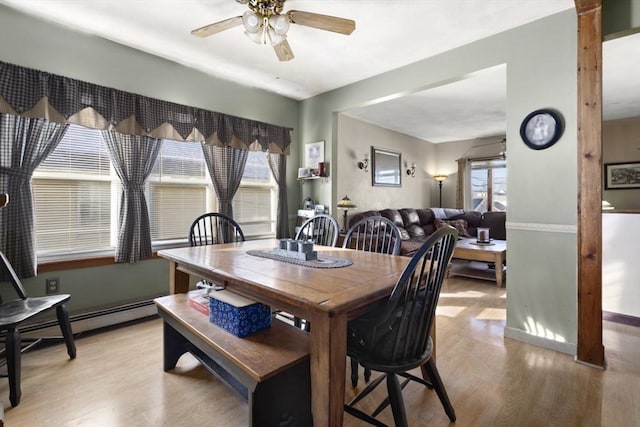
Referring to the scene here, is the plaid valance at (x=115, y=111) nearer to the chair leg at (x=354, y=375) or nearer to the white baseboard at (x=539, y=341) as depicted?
the chair leg at (x=354, y=375)

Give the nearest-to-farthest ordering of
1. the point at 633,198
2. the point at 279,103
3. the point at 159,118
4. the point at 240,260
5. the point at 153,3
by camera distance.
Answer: the point at 240,260 < the point at 153,3 < the point at 159,118 < the point at 279,103 < the point at 633,198

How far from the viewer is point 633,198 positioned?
17.3 feet

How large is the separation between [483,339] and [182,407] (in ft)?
7.30

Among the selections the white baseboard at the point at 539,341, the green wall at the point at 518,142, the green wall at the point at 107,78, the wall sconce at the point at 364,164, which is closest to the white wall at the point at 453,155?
the wall sconce at the point at 364,164

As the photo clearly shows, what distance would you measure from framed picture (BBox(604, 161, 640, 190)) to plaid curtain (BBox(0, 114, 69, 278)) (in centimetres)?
786

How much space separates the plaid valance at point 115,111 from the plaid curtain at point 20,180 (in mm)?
105

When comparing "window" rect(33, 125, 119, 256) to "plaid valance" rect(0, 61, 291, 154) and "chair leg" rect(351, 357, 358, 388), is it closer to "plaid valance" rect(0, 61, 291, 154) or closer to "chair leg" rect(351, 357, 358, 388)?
"plaid valance" rect(0, 61, 291, 154)

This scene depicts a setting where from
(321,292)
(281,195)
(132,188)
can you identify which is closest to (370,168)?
(281,195)

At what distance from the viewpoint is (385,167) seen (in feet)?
18.5

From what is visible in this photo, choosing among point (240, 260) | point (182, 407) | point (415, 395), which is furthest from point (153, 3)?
point (415, 395)

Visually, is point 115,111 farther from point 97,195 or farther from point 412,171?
point 412,171

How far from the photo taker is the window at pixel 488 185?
643 cm

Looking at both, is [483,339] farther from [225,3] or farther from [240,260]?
[225,3]

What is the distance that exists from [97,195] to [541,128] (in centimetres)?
377
